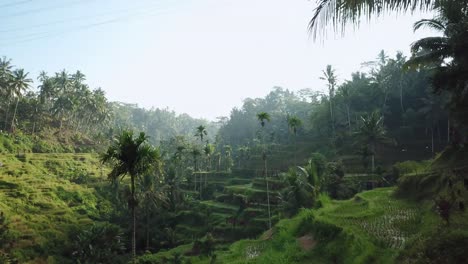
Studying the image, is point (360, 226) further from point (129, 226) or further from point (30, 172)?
point (30, 172)

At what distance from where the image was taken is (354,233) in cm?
1318

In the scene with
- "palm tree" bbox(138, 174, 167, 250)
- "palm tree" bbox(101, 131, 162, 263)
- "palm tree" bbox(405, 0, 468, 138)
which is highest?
"palm tree" bbox(405, 0, 468, 138)

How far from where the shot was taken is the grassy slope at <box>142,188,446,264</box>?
11.5 metres

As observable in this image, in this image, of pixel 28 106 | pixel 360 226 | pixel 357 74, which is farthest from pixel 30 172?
pixel 357 74

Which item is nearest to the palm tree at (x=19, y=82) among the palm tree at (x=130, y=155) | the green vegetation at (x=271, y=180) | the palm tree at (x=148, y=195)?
the green vegetation at (x=271, y=180)

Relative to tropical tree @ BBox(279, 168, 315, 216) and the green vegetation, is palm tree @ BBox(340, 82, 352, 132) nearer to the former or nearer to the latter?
the green vegetation

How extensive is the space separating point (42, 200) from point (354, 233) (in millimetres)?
46451

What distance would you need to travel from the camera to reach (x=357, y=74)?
83.2 meters

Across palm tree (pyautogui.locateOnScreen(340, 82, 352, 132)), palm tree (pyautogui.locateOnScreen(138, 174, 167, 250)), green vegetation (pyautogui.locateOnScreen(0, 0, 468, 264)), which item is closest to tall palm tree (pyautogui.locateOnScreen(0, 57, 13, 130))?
green vegetation (pyautogui.locateOnScreen(0, 0, 468, 264))

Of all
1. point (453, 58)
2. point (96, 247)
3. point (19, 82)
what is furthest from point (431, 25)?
point (19, 82)

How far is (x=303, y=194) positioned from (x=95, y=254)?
19266 mm

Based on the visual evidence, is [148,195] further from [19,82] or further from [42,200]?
[19,82]

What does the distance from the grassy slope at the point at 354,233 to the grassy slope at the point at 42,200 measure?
2730cm

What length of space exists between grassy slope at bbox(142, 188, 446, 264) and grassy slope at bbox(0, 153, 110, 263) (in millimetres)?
27302
